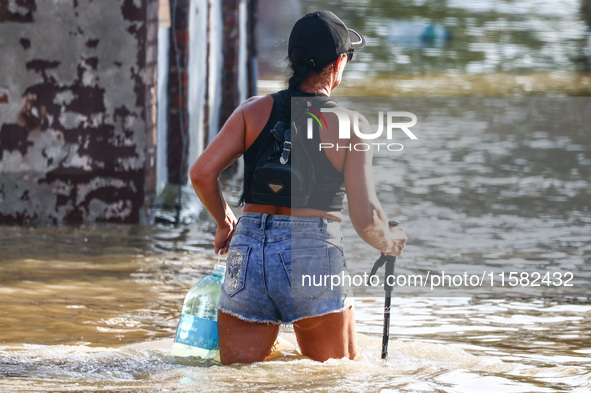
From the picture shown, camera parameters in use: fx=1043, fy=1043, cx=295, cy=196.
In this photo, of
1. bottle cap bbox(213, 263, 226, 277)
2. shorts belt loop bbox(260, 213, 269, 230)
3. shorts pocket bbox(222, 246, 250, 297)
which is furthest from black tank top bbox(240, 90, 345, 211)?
bottle cap bbox(213, 263, 226, 277)

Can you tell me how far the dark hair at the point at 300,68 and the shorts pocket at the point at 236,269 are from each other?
2.22 feet

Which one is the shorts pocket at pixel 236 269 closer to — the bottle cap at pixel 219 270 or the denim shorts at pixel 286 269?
the denim shorts at pixel 286 269

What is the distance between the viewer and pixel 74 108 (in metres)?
8.27

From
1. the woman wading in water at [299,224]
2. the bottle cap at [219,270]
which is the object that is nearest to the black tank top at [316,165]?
the woman wading in water at [299,224]

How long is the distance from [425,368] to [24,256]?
11.5 feet

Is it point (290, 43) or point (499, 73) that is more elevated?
point (290, 43)

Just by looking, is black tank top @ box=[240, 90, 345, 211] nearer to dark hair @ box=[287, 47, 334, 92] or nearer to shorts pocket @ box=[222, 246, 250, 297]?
dark hair @ box=[287, 47, 334, 92]

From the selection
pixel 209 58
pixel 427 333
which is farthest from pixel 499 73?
pixel 427 333

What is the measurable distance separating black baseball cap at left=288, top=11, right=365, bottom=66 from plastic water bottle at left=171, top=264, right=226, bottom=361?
3.71ft

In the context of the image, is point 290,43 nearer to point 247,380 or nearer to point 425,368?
point 247,380

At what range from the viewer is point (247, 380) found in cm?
431

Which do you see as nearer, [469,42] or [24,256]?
[24,256]

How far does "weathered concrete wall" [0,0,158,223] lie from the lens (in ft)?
26.9

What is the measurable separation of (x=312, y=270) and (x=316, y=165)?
1.36ft
